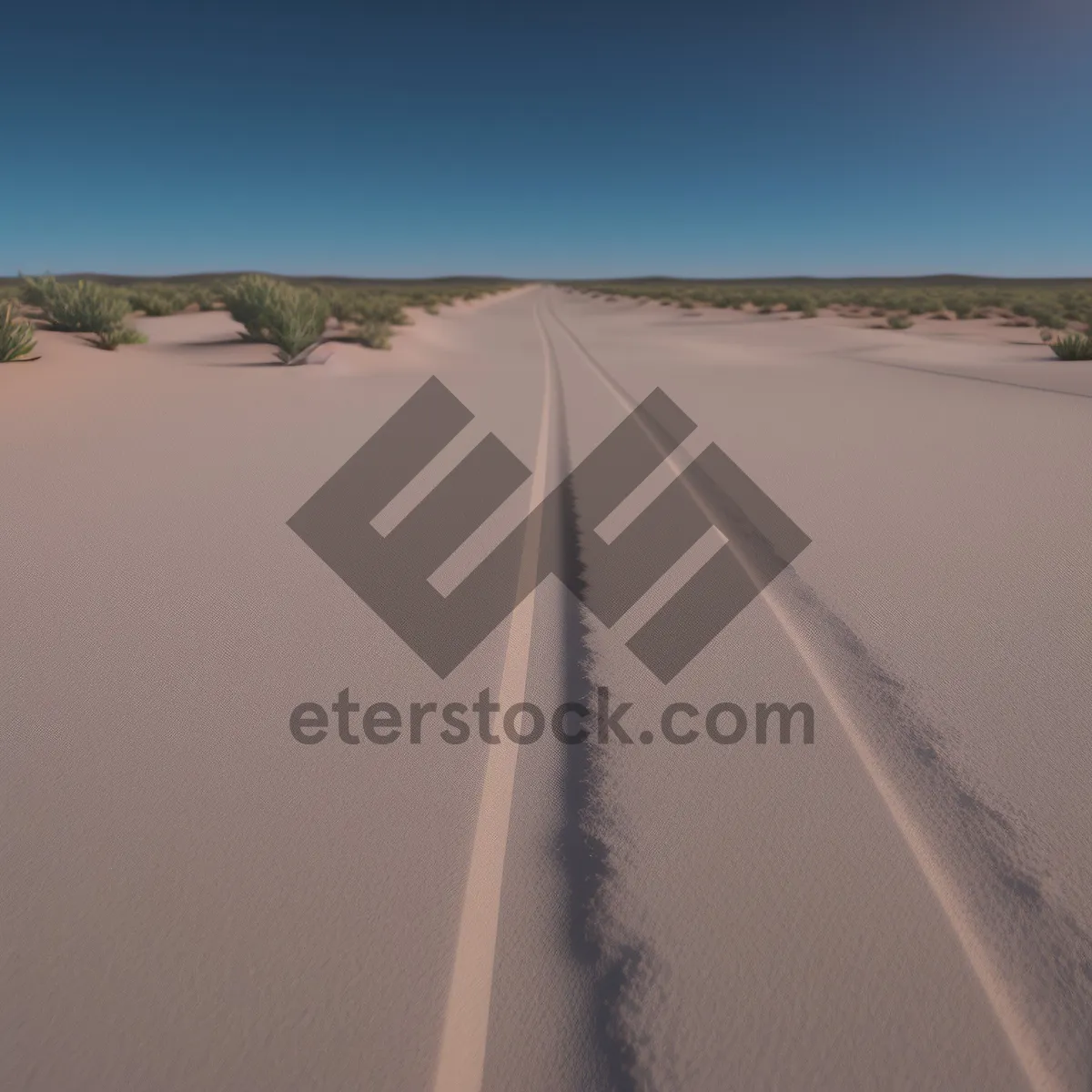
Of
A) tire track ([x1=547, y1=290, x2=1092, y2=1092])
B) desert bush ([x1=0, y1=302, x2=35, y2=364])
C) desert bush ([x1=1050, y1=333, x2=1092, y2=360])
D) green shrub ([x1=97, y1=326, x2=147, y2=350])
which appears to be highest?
desert bush ([x1=0, y1=302, x2=35, y2=364])

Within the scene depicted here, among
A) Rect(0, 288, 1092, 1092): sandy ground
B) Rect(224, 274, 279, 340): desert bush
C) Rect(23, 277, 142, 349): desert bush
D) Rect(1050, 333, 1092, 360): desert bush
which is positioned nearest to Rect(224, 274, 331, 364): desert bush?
Rect(224, 274, 279, 340): desert bush

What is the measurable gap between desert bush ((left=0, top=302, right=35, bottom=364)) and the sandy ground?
208 inches

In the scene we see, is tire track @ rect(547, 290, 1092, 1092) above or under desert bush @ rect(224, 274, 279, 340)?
under

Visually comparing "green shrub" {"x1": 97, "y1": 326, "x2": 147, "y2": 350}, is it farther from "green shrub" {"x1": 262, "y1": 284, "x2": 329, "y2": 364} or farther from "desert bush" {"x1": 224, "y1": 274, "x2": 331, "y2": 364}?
"green shrub" {"x1": 262, "y1": 284, "x2": 329, "y2": 364}

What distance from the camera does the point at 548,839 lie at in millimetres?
2043

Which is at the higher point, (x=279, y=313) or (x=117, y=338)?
(x=279, y=313)

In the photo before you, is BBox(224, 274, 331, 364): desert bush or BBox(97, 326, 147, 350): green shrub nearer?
BBox(97, 326, 147, 350): green shrub

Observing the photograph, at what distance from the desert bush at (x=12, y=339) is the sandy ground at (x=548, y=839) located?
528 cm

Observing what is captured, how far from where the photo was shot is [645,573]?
3941 mm

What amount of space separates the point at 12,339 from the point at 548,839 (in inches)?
375

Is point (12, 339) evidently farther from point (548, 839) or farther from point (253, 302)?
point (548, 839)

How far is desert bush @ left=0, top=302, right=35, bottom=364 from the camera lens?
8445 mm

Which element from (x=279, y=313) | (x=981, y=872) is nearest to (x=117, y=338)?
(x=279, y=313)

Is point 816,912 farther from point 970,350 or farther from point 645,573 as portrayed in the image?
point 970,350
